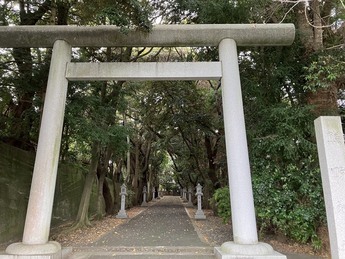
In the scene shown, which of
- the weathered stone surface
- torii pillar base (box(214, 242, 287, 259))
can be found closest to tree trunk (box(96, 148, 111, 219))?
the weathered stone surface

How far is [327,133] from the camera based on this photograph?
4918 millimetres

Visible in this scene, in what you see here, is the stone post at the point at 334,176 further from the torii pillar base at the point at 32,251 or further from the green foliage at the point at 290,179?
the torii pillar base at the point at 32,251

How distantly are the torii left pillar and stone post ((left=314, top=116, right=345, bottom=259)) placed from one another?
4.78 m

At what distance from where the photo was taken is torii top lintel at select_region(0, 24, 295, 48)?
624 cm

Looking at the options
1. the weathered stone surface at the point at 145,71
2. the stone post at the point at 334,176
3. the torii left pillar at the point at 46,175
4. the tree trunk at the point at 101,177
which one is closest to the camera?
the stone post at the point at 334,176

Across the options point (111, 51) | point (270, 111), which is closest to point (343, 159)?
point (270, 111)

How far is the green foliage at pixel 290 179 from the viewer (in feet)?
20.6

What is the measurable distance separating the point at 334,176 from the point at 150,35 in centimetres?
463

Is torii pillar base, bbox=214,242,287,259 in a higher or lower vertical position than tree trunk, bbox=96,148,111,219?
lower

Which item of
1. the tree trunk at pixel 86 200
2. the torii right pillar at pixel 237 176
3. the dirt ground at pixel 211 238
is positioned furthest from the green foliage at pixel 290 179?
the tree trunk at pixel 86 200

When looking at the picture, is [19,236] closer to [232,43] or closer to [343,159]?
[232,43]

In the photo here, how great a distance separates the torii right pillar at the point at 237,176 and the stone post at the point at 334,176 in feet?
3.10

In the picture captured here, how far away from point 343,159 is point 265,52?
4412 millimetres

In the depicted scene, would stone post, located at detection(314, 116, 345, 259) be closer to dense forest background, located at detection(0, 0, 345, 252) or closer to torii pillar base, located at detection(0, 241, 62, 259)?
dense forest background, located at detection(0, 0, 345, 252)
